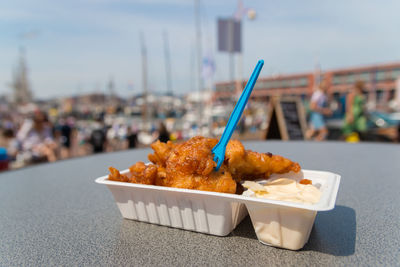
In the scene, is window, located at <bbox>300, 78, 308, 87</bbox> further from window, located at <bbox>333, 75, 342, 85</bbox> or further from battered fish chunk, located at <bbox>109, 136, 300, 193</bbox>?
battered fish chunk, located at <bbox>109, 136, 300, 193</bbox>

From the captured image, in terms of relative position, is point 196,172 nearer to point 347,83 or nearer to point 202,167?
point 202,167

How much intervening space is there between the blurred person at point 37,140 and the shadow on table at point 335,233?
183 inches

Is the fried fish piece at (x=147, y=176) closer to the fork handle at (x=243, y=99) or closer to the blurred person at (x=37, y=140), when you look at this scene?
the fork handle at (x=243, y=99)

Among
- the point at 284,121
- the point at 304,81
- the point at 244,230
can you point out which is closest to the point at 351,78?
the point at 304,81

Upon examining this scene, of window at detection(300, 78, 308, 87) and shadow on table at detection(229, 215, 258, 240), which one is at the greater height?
window at detection(300, 78, 308, 87)

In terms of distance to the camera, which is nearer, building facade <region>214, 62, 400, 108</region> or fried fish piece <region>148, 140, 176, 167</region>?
fried fish piece <region>148, 140, 176, 167</region>

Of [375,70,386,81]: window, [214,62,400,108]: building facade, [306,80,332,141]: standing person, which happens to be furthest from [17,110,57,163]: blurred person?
[375,70,386,81]: window

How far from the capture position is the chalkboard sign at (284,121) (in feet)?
17.0

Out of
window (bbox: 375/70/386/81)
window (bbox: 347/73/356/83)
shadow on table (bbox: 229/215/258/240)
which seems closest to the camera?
shadow on table (bbox: 229/215/258/240)

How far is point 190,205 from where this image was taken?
0.76 meters

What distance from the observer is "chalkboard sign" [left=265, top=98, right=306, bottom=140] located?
5.20 metres

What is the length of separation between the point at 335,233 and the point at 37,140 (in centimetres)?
508

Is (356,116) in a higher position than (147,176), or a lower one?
lower

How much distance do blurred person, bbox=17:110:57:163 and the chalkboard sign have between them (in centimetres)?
384
